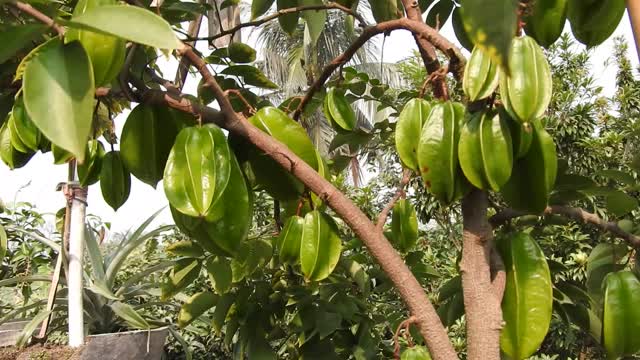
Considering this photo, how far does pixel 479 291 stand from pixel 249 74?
0.56 m

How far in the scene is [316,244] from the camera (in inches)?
31.9

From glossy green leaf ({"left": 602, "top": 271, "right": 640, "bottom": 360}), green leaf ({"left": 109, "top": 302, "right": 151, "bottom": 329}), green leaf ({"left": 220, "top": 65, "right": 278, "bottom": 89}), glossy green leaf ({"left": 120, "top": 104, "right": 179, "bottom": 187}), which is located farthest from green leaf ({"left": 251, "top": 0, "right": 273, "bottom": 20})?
green leaf ({"left": 109, "top": 302, "right": 151, "bottom": 329})

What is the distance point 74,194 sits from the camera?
1271 millimetres

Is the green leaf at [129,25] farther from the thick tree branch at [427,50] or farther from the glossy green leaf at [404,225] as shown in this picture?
the glossy green leaf at [404,225]

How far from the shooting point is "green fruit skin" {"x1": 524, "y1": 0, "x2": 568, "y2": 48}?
2.02 ft

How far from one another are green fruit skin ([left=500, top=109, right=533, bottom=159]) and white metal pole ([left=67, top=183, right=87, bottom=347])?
0.95 metres

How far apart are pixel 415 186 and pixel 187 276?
2542 mm

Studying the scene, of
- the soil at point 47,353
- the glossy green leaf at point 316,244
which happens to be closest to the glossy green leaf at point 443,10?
the glossy green leaf at point 316,244

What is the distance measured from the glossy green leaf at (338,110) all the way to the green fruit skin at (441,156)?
Answer: 13.8 inches

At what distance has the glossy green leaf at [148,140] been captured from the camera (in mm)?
659

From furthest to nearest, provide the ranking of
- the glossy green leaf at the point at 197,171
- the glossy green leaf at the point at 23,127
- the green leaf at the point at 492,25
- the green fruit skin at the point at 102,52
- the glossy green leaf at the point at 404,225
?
1. the glossy green leaf at the point at 404,225
2. the glossy green leaf at the point at 23,127
3. the glossy green leaf at the point at 197,171
4. the green fruit skin at the point at 102,52
5. the green leaf at the point at 492,25

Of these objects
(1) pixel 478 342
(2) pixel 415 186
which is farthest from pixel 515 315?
(2) pixel 415 186

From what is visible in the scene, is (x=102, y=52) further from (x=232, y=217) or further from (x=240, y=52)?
(x=240, y=52)

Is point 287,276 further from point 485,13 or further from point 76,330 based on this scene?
point 485,13
